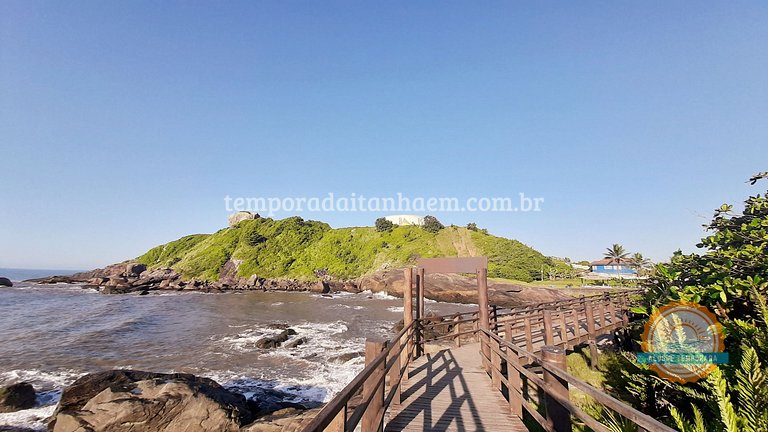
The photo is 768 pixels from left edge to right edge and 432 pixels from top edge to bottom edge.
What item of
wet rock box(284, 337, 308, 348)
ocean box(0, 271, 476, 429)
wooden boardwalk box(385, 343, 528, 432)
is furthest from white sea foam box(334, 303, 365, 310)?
wooden boardwalk box(385, 343, 528, 432)

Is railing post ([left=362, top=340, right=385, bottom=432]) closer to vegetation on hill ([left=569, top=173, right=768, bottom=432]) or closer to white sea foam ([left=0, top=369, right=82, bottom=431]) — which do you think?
vegetation on hill ([left=569, top=173, right=768, bottom=432])

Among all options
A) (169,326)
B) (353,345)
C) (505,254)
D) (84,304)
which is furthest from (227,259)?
(353,345)

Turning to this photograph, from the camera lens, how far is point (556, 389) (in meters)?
3.51

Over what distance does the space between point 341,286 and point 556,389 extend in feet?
186

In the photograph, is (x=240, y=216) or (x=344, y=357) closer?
(x=344, y=357)

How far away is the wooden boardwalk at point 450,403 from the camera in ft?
16.9

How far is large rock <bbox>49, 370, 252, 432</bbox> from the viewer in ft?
25.5

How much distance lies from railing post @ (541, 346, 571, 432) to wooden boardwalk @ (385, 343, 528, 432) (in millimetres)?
1757

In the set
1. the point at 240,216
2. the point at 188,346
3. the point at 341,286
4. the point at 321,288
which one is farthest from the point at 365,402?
the point at 240,216

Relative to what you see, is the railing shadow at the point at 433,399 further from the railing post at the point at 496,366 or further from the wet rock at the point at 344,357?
the wet rock at the point at 344,357

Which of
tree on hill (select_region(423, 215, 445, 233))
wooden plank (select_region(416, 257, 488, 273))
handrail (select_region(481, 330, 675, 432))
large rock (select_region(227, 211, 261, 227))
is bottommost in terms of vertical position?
handrail (select_region(481, 330, 675, 432))

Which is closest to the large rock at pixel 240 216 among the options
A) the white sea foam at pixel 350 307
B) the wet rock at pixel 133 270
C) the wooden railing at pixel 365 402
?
the wet rock at pixel 133 270

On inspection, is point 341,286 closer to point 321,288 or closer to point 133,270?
point 321,288

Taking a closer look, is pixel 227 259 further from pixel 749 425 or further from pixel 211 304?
pixel 749 425
